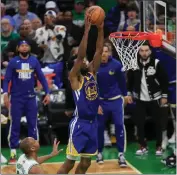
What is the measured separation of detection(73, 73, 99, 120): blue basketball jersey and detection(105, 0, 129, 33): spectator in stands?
17.0ft

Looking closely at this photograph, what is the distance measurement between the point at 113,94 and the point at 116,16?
3630mm

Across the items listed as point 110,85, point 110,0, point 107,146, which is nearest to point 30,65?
point 110,85

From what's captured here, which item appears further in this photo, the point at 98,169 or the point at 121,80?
the point at 121,80

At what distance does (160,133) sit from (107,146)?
3.34 feet

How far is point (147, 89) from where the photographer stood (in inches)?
419

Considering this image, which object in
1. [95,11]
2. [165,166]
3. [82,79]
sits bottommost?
[165,166]

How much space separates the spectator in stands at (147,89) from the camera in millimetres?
10492

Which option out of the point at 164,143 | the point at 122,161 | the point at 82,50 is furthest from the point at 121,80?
the point at 82,50

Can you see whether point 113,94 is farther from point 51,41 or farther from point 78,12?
point 78,12

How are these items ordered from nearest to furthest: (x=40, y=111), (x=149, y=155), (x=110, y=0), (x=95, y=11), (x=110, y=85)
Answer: (x=95, y=11) → (x=110, y=85) → (x=149, y=155) → (x=40, y=111) → (x=110, y=0)

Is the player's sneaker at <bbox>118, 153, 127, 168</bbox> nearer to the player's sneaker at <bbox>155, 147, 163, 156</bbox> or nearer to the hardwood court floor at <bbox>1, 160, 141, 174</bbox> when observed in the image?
the hardwood court floor at <bbox>1, 160, 141, 174</bbox>

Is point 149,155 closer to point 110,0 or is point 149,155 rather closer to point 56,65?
point 56,65

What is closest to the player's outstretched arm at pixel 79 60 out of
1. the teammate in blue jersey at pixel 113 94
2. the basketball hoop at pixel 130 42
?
the basketball hoop at pixel 130 42

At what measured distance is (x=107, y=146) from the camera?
11117 millimetres
